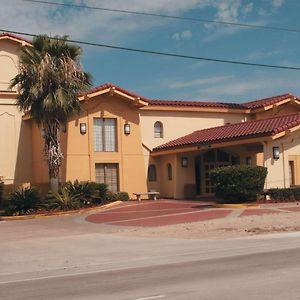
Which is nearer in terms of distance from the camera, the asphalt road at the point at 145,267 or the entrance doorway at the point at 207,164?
the asphalt road at the point at 145,267

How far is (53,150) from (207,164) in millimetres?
10727

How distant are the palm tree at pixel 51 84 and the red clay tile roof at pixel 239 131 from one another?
7.72 metres

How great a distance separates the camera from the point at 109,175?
34094mm

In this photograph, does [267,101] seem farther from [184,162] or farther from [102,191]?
[102,191]

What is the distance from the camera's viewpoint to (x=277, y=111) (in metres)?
38.4

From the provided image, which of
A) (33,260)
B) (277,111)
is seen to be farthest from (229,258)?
(277,111)

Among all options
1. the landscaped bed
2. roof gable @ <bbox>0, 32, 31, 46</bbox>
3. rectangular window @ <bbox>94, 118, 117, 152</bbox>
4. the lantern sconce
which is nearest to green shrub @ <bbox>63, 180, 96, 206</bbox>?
the landscaped bed

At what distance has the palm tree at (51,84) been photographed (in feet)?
90.8

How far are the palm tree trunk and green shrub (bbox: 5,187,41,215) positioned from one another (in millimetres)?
1350

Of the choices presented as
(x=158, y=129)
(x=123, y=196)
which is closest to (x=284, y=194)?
(x=123, y=196)

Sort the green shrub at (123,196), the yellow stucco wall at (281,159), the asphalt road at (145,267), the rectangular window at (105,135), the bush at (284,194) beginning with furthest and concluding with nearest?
the rectangular window at (105,135) → the green shrub at (123,196) → the yellow stucco wall at (281,159) → the bush at (284,194) → the asphalt road at (145,267)

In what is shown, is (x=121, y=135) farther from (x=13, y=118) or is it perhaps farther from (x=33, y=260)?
(x=33, y=260)

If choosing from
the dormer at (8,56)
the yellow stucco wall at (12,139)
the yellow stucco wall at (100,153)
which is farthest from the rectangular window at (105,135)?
the dormer at (8,56)

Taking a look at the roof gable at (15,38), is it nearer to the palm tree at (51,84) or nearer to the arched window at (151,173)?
the palm tree at (51,84)
